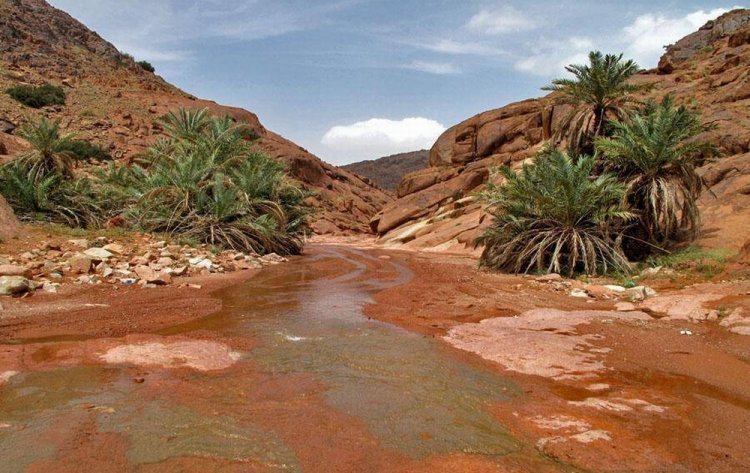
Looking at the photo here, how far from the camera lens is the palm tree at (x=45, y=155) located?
1321 centimetres

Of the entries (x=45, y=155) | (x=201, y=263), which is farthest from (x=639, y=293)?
(x=45, y=155)

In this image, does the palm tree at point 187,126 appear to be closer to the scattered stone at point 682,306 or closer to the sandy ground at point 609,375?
the sandy ground at point 609,375

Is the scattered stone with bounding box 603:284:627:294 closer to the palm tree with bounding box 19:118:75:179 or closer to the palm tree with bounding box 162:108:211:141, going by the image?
the palm tree with bounding box 19:118:75:179

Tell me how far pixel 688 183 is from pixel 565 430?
32.9 feet

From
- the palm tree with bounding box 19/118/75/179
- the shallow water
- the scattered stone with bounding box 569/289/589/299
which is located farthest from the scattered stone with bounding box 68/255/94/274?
the scattered stone with bounding box 569/289/589/299

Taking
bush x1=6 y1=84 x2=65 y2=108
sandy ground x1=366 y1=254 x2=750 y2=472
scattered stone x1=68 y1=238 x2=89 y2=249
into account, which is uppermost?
bush x1=6 y1=84 x2=65 y2=108

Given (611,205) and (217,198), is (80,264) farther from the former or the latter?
(611,205)

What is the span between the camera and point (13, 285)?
266 inches

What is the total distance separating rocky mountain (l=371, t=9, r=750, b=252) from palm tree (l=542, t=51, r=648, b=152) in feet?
5.45

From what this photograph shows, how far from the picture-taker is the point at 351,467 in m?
2.72

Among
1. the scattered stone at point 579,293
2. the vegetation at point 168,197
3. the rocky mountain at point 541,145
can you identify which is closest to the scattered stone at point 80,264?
the vegetation at point 168,197

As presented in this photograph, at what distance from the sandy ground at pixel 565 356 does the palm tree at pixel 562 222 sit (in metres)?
2.41

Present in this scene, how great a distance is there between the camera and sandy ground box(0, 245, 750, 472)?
117 inches

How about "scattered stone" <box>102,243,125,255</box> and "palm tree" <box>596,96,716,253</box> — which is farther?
"palm tree" <box>596,96,716,253</box>
